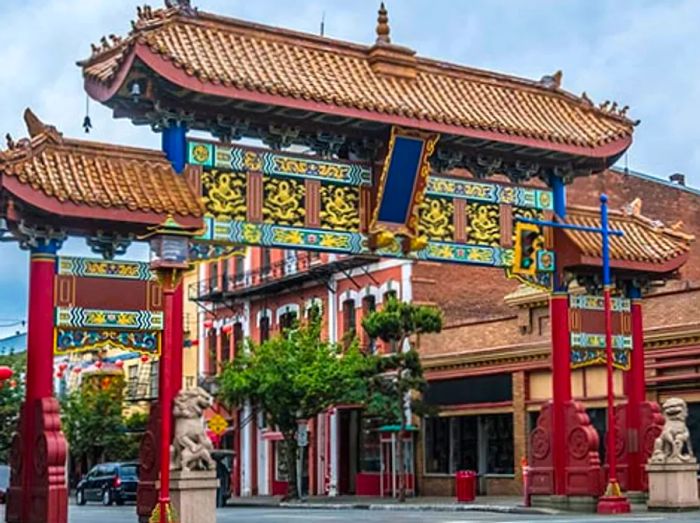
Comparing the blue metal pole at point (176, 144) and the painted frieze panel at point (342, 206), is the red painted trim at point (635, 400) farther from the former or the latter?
the blue metal pole at point (176, 144)

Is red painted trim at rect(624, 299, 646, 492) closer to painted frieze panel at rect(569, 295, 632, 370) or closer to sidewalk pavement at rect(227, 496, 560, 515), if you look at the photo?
painted frieze panel at rect(569, 295, 632, 370)

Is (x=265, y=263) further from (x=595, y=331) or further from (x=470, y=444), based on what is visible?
(x=595, y=331)

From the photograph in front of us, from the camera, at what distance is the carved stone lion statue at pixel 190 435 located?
2167 centimetres

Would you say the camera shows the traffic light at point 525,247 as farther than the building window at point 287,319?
No

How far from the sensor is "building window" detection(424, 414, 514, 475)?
146 feet

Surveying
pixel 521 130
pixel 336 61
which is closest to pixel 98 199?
pixel 336 61

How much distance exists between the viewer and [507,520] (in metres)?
26.4

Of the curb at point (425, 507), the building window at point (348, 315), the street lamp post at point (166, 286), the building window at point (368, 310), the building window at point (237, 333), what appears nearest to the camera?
the street lamp post at point (166, 286)

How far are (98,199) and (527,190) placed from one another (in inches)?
385

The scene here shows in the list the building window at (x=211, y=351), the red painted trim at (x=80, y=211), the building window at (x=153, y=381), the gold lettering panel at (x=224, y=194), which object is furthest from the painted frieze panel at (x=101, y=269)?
the building window at (x=153, y=381)

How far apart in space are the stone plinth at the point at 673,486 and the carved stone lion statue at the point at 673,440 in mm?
142

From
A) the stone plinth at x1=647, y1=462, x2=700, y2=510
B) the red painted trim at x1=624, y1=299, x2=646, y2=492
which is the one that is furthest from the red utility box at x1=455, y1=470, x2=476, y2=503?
the stone plinth at x1=647, y1=462, x2=700, y2=510

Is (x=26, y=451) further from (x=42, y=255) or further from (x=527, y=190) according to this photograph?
(x=527, y=190)

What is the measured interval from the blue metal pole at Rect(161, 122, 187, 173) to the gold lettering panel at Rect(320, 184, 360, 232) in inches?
113
